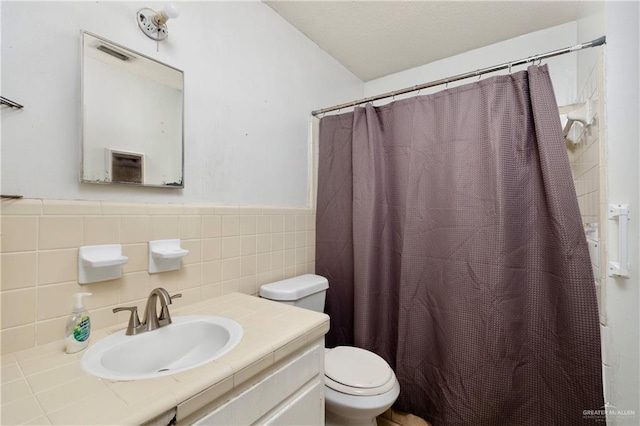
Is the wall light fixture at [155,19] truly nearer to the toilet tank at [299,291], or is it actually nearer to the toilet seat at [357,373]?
the toilet tank at [299,291]

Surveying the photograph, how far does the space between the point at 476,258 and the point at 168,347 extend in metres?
1.33

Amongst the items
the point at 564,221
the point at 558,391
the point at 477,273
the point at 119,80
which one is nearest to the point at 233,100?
the point at 119,80

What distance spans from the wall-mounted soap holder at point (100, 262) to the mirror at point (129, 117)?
23cm

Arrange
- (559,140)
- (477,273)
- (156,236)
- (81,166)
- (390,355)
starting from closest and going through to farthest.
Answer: (81,166) → (156,236) → (559,140) → (477,273) → (390,355)

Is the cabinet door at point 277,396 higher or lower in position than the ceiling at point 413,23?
lower

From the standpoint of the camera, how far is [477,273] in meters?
1.34

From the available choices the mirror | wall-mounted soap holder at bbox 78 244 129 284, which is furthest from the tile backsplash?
the mirror

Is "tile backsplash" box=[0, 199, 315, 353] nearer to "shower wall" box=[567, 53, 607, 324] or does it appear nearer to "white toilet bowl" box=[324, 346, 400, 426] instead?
"white toilet bowl" box=[324, 346, 400, 426]

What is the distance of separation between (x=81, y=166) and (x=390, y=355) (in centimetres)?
168

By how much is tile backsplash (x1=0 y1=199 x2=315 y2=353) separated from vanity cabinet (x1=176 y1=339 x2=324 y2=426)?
54cm

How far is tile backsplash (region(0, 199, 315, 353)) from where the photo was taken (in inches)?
30.7

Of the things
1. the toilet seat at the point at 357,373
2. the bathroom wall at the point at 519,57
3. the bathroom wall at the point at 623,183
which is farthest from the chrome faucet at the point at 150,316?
the bathroom wall at the point at 519,57

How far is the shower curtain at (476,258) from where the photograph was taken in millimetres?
1176

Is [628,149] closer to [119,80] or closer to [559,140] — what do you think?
[559,140]
